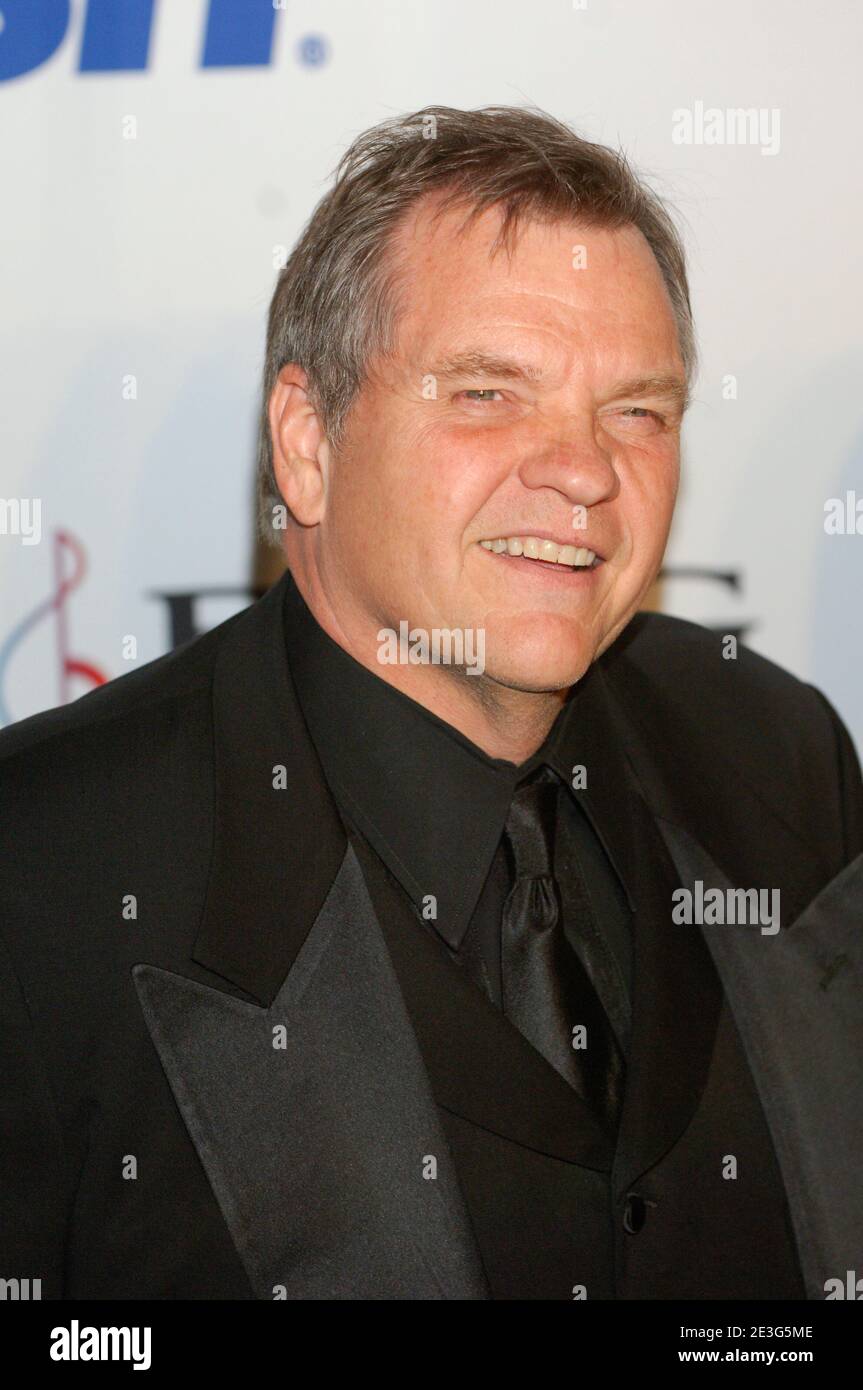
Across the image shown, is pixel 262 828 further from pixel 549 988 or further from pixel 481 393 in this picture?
pixel 481 393

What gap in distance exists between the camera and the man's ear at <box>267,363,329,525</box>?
1687 millimetres

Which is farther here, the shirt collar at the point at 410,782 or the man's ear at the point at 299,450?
the man's ear at the point at 299,450

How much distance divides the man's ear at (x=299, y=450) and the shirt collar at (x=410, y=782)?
0.51 ft

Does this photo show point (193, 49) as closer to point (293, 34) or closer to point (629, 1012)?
point (293, 34)

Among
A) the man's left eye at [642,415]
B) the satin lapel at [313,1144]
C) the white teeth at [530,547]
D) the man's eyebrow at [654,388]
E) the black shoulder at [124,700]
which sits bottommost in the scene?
the satin lapel at [313,1144]

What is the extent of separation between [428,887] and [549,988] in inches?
7.0

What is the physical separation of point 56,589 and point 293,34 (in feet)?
3.10

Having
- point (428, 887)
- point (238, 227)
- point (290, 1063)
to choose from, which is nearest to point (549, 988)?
point (428, 887)

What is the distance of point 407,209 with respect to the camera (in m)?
1.61

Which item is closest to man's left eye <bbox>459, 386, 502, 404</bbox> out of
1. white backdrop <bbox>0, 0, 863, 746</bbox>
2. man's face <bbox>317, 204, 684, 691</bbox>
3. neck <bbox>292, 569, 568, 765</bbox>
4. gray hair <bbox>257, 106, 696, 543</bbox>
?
man's face <bbox>317, 204, 684, 691</bbox>

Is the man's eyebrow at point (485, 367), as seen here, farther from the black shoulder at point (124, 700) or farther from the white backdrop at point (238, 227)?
the white backdrop at point (238, 227)

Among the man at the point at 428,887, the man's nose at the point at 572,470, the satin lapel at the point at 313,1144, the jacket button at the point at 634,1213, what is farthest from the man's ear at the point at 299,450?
the jacket button at the point at 634,1213

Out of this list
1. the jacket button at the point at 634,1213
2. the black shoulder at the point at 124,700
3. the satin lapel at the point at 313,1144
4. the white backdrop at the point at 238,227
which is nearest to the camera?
the satin lapel at the point at 313,1144

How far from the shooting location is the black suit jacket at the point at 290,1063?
1.45 m
